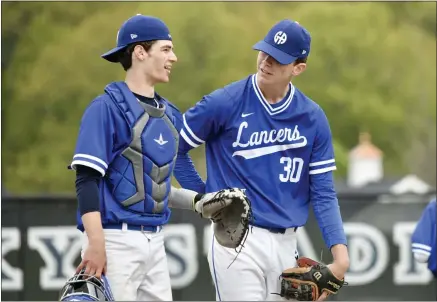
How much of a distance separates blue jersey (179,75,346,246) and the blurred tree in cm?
2213

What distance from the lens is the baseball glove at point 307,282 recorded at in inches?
222

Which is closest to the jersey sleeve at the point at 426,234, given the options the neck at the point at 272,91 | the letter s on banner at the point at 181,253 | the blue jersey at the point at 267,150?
the letter s on banner at the point at 181,253

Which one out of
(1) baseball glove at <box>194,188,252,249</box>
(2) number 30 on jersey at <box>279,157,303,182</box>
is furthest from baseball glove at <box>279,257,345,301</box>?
(2) number 30 on jersey at <box>279,157,303,182</box>

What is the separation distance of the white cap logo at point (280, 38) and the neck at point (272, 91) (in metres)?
0.22

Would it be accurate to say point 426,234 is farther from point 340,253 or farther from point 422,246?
point 340,253

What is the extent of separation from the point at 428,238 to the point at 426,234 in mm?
37

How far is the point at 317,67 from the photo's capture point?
108 ft

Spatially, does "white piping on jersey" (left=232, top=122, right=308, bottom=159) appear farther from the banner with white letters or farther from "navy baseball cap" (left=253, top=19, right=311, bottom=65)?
the banner with white letters

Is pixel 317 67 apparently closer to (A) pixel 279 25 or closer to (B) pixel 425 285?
(B) pixel 425 285

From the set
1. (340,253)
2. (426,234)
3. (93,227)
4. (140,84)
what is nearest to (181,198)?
(140,84)

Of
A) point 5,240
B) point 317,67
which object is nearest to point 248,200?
A: point 5,240

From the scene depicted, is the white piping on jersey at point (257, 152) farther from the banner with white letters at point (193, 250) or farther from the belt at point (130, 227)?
the banner with white letters at point (193, 250)

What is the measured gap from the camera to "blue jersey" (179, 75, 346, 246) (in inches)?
225

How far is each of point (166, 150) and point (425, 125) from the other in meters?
32.1
